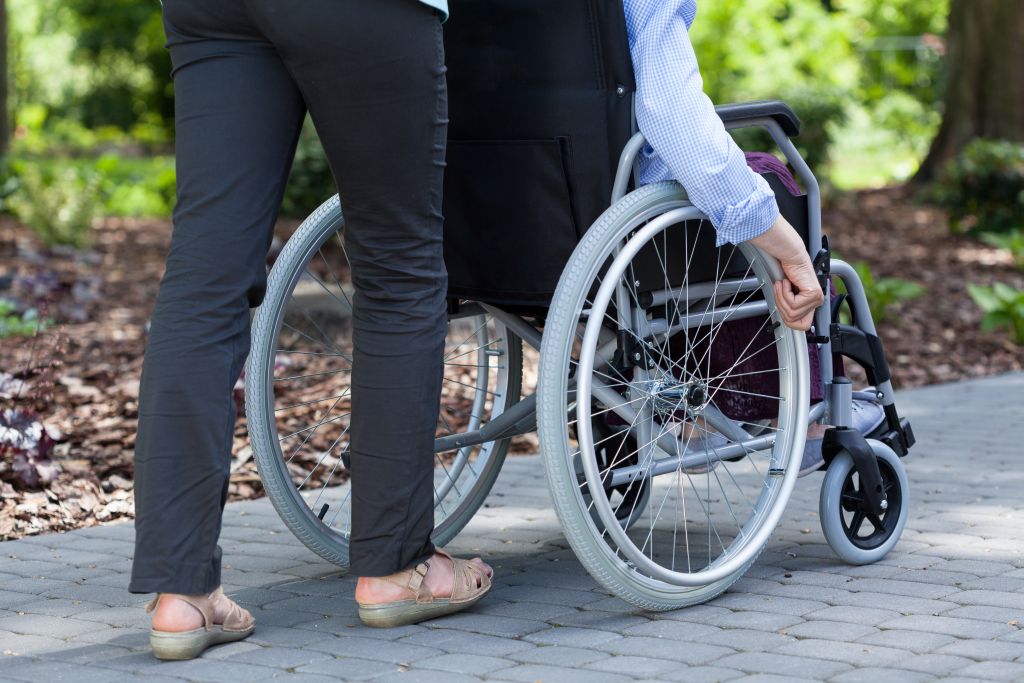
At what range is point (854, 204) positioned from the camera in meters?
12.9

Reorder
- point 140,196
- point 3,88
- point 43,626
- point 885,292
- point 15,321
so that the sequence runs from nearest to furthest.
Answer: point 43,626 → point 15,321 → point 885,292 → point 3,88 → point 140,196

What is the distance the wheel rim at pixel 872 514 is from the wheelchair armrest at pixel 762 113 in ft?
2.49

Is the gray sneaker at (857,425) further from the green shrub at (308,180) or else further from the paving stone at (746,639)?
the green shrub at (308,180)

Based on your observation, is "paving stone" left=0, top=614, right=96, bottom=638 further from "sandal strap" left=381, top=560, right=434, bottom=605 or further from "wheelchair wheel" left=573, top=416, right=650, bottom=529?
"wheelchair wheel" left=573, top=416, right=650, bottom=529

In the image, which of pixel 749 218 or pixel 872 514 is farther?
pixel 872 514

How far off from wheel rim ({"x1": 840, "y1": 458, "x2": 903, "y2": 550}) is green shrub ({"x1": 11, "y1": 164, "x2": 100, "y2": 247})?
720cm

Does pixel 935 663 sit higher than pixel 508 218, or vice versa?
pixel 508 218

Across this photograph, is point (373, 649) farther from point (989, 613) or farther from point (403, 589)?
point (989, 613)

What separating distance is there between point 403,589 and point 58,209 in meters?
7.33

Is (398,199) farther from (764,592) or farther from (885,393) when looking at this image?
(885,393)

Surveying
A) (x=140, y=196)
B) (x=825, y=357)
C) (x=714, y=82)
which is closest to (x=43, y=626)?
(x=825, y=357)

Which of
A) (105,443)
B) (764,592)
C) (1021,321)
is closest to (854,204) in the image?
(1021,321)

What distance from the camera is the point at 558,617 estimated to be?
271 centimetres

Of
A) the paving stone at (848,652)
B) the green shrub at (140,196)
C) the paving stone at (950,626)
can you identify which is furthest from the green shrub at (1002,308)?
the green shrub at (140,196)
